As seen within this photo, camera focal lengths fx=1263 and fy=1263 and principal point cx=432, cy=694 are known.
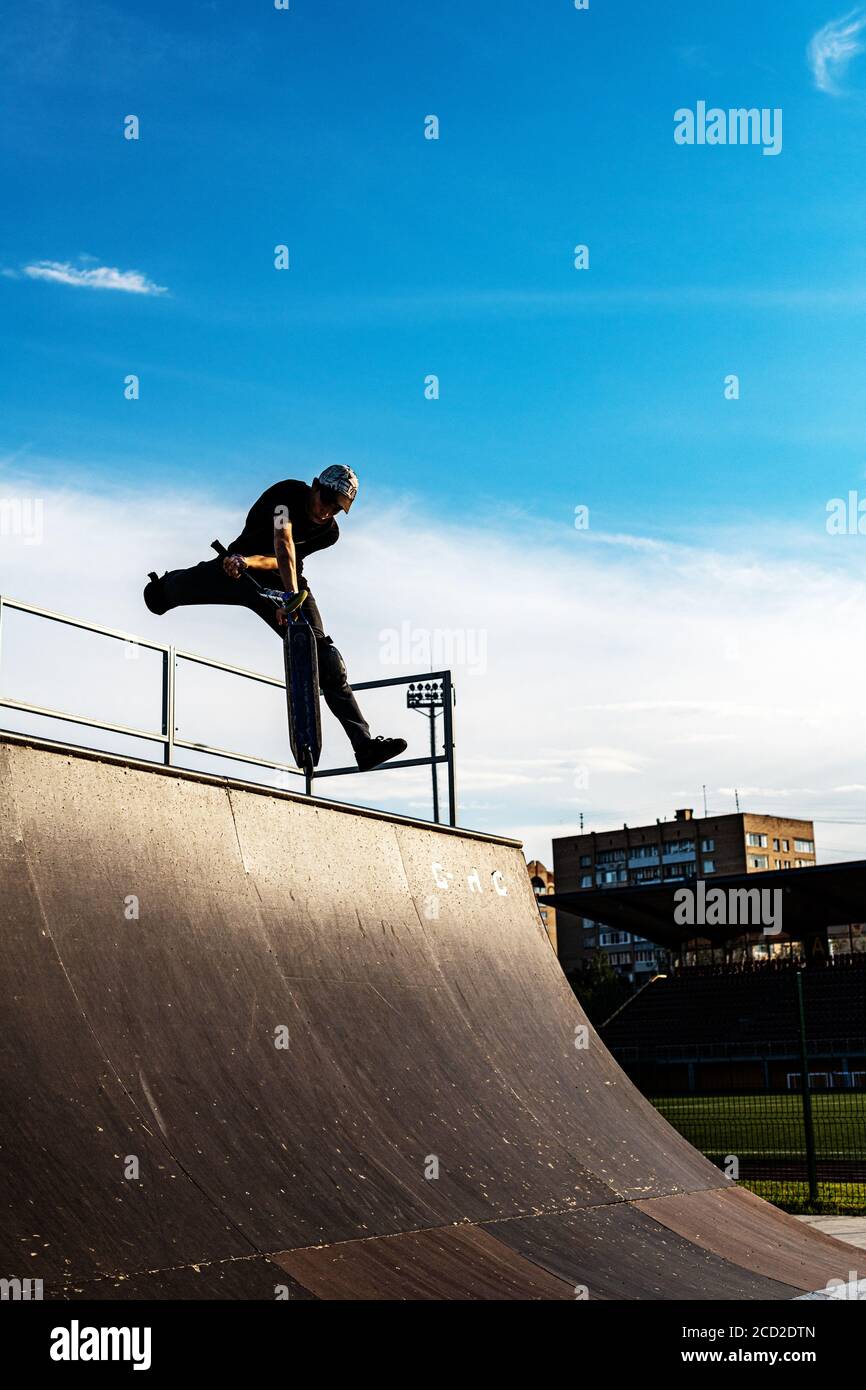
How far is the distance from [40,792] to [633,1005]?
5111 cm

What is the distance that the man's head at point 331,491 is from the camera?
803cm

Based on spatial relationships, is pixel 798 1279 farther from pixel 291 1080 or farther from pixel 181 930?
pixel 181 930

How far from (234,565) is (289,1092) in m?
3.35

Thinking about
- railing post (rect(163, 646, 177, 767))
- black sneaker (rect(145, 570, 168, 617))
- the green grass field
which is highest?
black sneaker (rect(145, 570, 168, 617))

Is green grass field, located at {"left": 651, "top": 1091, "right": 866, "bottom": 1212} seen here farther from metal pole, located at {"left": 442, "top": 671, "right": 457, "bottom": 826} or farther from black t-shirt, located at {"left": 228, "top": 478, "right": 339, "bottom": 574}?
black t-shirt, located at {"left": 228, "top": 478, "right": 339, "bottom": 574}

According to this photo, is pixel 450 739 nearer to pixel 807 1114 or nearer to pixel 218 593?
pixel 218 593

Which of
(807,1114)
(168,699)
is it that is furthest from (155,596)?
(807,1114)

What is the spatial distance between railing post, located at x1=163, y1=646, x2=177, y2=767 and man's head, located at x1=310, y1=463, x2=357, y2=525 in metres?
1.44

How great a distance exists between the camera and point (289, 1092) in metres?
5.64

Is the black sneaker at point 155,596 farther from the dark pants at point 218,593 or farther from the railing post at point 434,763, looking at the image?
the railing post at point 434,763

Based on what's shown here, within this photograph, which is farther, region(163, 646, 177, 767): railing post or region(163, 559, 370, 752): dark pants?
region(163, 559, 370, 752): dark pants

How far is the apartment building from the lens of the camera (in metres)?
126

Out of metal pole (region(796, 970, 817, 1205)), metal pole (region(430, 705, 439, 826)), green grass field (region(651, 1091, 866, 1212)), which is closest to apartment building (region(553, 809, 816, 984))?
green grass field (region(651, 1091, 866, 1212))

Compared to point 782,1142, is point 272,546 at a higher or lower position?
higher
